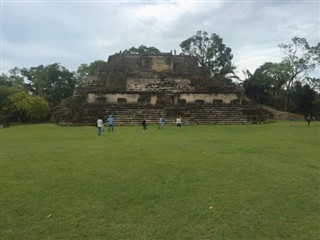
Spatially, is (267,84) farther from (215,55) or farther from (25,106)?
(25,106)

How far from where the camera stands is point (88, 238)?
388cm

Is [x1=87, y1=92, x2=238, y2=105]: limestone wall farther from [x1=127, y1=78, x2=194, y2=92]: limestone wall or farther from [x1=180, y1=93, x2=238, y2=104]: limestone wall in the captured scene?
[x1=127, y1=78, x2=194, y2=92]: limestone wall

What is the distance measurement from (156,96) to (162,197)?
71.3 feet

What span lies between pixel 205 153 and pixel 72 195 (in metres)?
4.56

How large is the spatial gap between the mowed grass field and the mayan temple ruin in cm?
1542

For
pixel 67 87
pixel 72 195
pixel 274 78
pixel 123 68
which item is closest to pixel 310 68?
pixel 274 78

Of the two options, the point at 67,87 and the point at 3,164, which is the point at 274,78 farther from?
the point at 3,164

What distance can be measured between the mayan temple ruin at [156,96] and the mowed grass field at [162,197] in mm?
15419

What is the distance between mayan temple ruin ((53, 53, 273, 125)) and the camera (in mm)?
23781

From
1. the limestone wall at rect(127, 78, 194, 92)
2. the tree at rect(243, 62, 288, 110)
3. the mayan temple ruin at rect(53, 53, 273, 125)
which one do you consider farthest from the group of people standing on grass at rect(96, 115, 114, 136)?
the tree at rect(243, 62, 288, 110)

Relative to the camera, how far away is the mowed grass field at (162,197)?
158 inches

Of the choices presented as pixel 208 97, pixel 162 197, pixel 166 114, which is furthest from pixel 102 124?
pixel 208 97

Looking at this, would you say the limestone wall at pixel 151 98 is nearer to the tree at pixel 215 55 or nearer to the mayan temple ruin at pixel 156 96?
the mayan temple ruin at pixel 156 96

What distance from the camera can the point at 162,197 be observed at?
5098 mm
